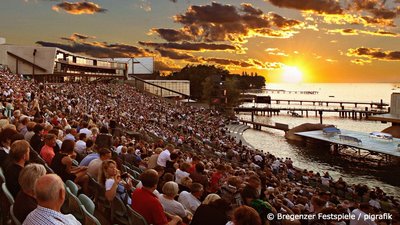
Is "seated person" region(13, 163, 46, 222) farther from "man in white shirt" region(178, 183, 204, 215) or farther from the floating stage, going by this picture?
the floating stage

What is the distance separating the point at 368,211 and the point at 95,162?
6.69 m

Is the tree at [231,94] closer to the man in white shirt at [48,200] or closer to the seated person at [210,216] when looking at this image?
the seated person at [210,216]

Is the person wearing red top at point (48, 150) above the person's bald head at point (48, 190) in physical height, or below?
below

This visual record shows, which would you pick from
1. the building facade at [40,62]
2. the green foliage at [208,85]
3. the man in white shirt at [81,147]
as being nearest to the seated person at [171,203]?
the man in white shirt at [81,147]

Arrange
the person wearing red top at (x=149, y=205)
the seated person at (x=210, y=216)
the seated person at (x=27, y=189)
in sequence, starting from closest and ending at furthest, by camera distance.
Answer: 1. the seated person at (x=27, y=189)
2. the seated person at (x=210, y=216)
3. the person wearing red top at (x=149, y=205)

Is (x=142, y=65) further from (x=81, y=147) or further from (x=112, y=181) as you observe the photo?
(x=112, y=181)

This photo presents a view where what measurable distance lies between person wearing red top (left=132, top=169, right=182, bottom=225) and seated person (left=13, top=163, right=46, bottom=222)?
1577mm

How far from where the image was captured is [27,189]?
3812 mm

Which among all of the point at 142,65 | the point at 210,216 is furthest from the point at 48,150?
the point at 142,65

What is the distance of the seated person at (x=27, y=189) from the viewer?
376 cm

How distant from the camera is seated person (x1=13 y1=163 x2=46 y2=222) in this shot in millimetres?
3760

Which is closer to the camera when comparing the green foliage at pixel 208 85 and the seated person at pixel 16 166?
the seated person at pixel 16 166

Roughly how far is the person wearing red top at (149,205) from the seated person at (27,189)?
5.18ft

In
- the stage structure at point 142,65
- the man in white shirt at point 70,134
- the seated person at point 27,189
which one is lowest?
the man in white shirt at point 70,134
